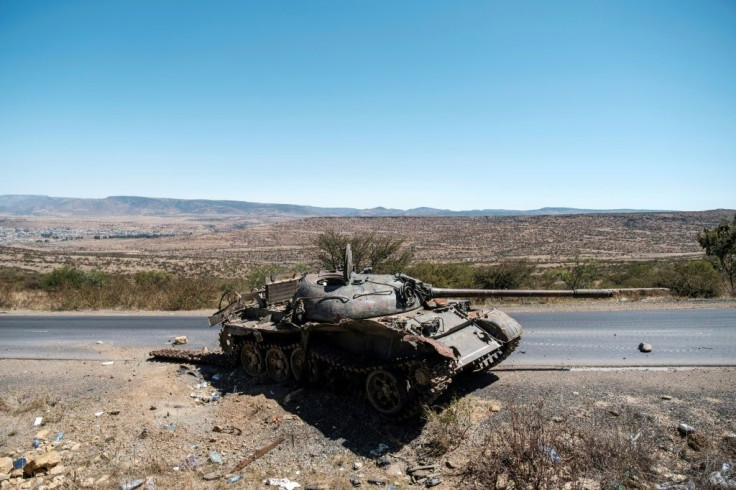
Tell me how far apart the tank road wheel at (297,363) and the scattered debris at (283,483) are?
3.24 metres

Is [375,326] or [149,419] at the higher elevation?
[375,326]

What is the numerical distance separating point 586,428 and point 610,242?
74322 millimetres

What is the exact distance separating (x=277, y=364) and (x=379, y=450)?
3.91m

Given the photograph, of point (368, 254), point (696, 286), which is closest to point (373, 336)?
point (368, 254)

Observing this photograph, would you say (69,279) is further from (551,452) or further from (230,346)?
(551,452)

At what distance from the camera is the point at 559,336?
43.4 ft

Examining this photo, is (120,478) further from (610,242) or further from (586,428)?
(610,242)

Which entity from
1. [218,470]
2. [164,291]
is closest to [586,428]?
[218,470]

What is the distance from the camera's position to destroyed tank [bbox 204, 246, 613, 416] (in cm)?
791

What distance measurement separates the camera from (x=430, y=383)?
292 inches

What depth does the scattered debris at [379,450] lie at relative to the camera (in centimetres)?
724

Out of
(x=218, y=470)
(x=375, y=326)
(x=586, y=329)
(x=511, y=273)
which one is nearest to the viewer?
(x=218, y=470)

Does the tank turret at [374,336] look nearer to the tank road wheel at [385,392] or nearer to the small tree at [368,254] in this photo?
the tank road wheel at [385,392]

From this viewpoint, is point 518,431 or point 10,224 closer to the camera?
point 518,431
